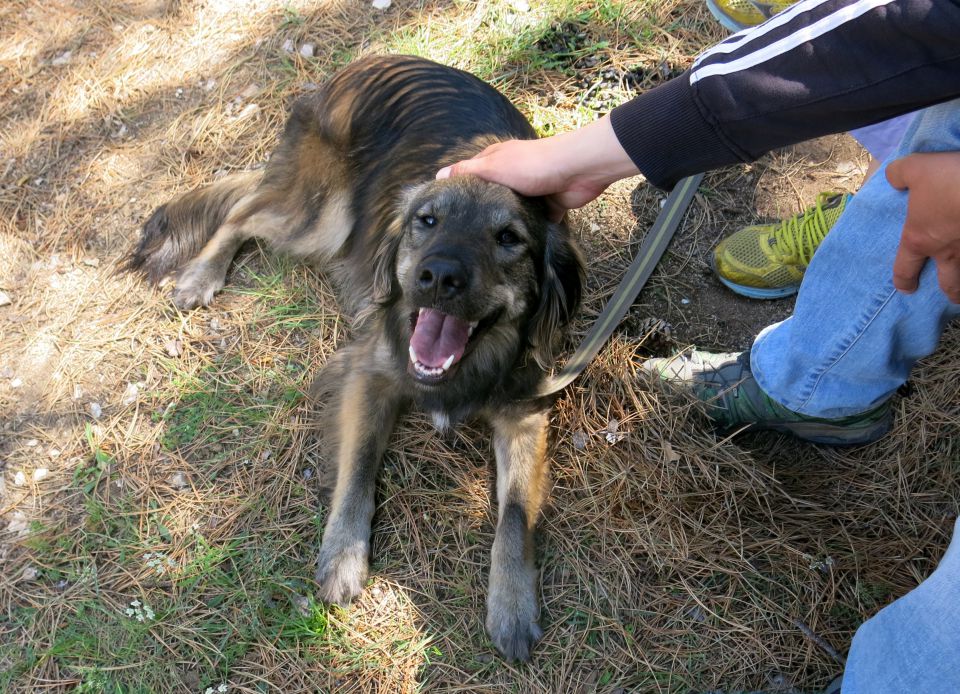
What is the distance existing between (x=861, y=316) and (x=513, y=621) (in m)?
1.68

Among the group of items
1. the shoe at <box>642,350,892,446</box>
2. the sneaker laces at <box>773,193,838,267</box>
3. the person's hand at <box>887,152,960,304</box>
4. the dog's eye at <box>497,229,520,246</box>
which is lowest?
the shoe at <box>642,350,892,446</box>

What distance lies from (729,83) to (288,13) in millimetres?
3663

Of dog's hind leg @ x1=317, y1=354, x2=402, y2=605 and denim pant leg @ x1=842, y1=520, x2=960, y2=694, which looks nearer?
denim pant leg @ x1=842, y1=520, x2=960, y2=694

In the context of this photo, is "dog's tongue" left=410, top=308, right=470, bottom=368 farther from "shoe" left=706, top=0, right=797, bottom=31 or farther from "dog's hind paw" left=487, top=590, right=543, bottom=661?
"shoe" left=706, top=0, right=797, bottom=31

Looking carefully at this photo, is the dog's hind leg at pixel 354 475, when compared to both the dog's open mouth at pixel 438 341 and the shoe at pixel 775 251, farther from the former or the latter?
the shoe at pixel 775 251

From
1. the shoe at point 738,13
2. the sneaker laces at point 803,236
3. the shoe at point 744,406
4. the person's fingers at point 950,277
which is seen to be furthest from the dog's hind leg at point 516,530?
the shoe at point 738,13

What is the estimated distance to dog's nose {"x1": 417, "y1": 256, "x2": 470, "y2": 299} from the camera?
2523 mm

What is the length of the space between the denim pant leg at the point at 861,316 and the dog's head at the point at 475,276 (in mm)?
906

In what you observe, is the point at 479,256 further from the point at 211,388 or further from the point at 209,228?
the point at 209,228

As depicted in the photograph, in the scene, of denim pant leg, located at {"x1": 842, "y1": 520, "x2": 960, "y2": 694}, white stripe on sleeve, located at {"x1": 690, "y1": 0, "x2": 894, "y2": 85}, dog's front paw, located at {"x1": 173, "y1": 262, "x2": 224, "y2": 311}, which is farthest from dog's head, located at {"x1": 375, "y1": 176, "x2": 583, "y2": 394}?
denim pant leg, located at {"x1": 842, "y1": 520, "x2": 960, "y2": 694}

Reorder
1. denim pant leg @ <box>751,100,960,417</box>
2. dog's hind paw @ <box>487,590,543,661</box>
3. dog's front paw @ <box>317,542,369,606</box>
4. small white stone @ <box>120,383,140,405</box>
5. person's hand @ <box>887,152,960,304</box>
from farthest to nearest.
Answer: small white stone @ <box>120,383,140,405</box>
dog's front paw @ <box>317,542,369,606</box>
dog's hind paw @ <box>487,590,543,661</box>
denim pant leg @ <box>751,100,960,417</box>
person's hand @ <box>887,152,960,304</box>

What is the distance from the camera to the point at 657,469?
3072 mm

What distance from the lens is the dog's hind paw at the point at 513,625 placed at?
9.01ft

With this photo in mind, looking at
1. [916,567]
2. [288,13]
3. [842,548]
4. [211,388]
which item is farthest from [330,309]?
[916,567]
